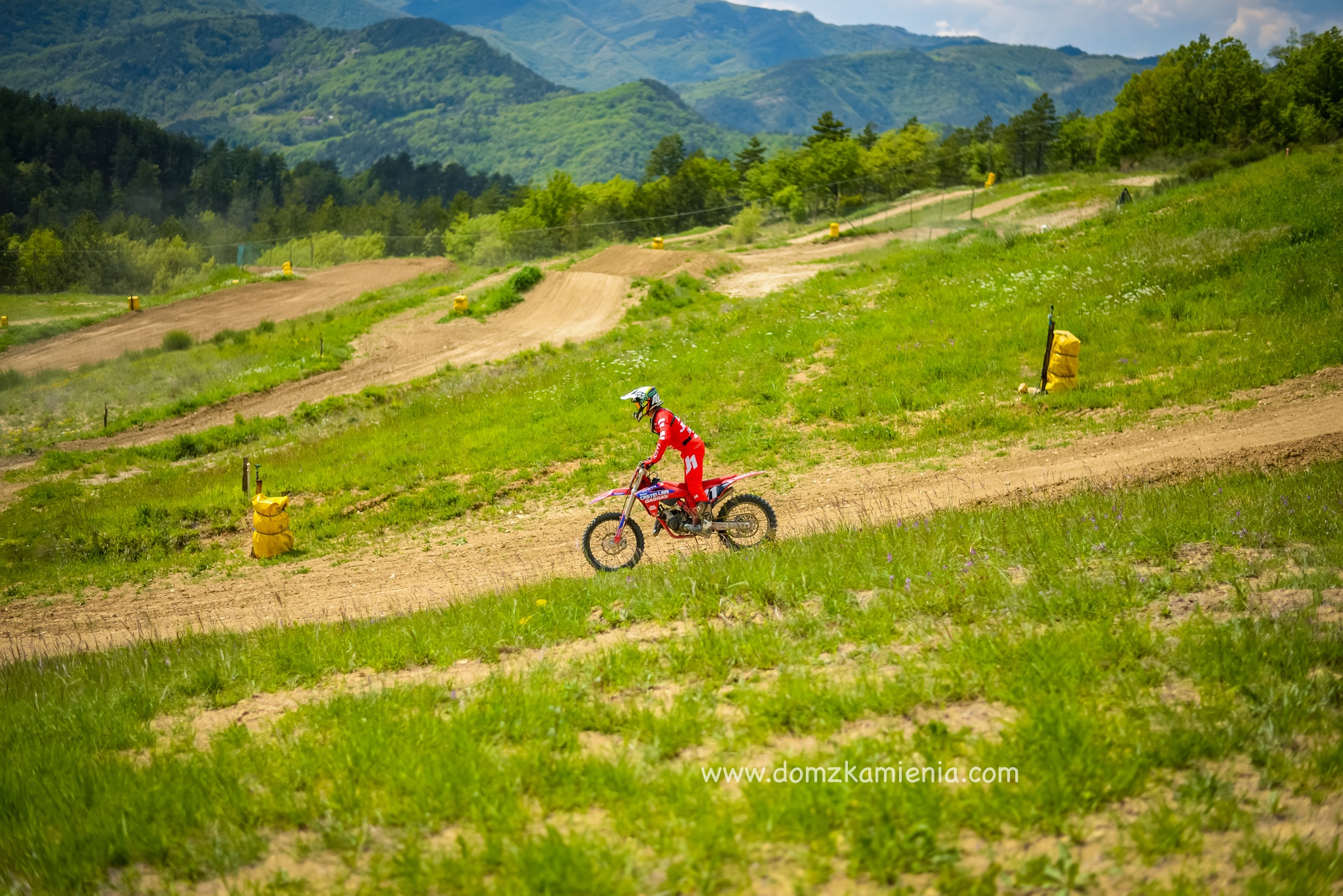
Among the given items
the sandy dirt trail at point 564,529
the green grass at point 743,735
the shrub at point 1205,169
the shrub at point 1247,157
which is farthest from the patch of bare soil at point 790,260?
the green grass at point 743,735

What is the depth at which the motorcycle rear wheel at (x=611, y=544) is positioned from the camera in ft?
36.1

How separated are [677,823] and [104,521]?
52.7 feet

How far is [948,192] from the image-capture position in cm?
6438

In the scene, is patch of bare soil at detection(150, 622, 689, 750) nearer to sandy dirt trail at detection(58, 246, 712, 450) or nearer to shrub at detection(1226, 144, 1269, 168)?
sandy dirt trail at detection(58, 246, 712, 450)

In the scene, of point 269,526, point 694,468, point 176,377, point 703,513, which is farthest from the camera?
point 176,377

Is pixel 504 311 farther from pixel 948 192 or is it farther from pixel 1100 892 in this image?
pixel 948 192

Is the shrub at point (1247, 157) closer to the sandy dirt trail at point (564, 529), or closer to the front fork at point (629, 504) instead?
the sandy dirt trail at point (564, 529)

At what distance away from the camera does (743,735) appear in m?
5.14

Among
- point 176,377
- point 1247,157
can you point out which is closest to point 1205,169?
point 1247,157

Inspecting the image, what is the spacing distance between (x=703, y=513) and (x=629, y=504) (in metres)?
1.03

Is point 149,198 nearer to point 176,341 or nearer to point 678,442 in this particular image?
point 176,341

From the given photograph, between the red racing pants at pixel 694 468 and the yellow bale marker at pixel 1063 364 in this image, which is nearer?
the red racing pants at pixel 694 468

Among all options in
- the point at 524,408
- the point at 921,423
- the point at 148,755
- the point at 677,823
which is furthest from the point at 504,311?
the point at 677,823

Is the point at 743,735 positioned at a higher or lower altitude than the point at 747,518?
lower
